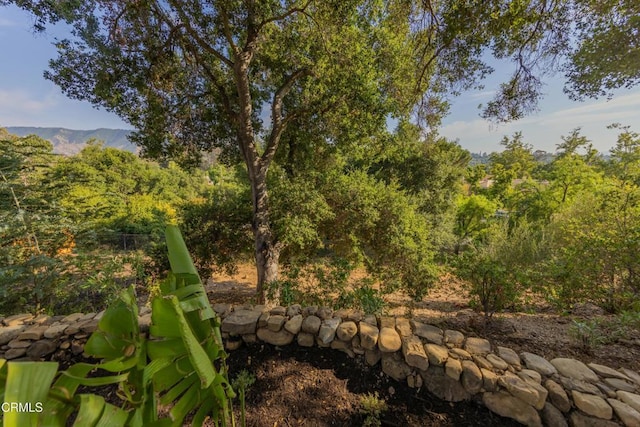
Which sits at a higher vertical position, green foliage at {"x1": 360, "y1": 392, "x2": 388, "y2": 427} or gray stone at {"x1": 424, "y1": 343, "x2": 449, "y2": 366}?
gray stone at {"x1": 424, "y1": 343, "x2": 449, "y2": 366}

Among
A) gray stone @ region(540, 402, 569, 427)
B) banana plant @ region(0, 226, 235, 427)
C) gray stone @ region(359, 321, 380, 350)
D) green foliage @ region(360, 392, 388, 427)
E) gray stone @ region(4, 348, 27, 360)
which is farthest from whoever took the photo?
gray stone @ region(4, 348, 27, 360)

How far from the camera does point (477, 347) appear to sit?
237 cm

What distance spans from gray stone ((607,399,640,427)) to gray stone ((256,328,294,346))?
257cm

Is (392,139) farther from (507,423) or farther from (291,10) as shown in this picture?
(507,423)

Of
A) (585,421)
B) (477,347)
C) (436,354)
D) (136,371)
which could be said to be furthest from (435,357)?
(136,371)

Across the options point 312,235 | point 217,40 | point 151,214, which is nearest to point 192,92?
point 217,40

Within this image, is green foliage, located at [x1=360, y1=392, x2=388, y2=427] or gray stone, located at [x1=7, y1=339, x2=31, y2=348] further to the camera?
gray stone, located at [x1=7, y1=339, x2=31, y2=348]

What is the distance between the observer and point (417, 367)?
2225 mm

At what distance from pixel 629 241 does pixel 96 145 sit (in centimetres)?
3203

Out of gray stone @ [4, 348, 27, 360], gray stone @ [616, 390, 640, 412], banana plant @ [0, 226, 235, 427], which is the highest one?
banana plant @ [0, 226, 235, 427]

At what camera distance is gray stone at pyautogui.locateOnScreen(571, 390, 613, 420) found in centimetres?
172

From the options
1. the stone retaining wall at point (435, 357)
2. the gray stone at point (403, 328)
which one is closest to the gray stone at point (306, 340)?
the stone retaining wall at point (435, 357)

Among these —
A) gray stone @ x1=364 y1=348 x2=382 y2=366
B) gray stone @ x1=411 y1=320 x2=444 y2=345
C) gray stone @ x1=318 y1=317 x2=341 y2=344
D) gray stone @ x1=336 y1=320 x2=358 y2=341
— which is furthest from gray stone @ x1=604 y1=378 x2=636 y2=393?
gray stone @ x1=318 y1=317 x2=341 y2=344

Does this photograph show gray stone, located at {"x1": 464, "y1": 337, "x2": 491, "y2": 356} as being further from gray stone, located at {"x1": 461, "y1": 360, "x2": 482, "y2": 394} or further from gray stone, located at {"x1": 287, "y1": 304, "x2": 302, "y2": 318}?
gray stone, located at {"x1": 287, "y1": 304, "x2": 302, "y2": 318}
